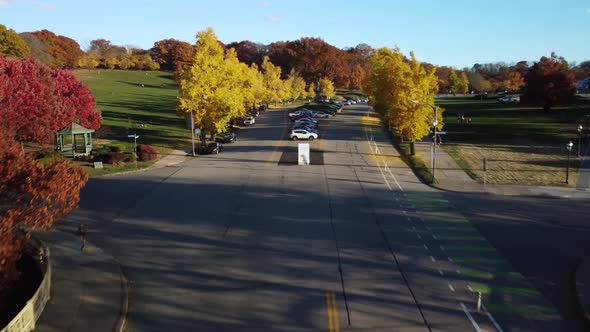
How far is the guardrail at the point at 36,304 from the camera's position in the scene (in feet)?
39.3

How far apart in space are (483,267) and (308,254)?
6.14 meters

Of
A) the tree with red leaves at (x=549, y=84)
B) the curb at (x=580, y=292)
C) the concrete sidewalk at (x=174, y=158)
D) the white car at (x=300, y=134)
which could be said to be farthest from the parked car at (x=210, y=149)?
the tree with red leaves at (x=549, y=84)

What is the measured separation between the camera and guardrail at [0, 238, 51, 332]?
11984 millimetres

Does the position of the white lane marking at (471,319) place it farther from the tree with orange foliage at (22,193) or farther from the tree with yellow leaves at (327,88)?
the tree with yellow leaves at (327,88)

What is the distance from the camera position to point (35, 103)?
38.0 metres

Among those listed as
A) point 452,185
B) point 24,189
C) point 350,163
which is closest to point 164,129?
→ point 350,163

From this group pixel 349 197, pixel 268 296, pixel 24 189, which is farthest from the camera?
pixel 349 197

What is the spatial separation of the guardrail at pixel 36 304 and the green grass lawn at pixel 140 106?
26742 mm

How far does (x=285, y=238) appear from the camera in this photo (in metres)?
20.5

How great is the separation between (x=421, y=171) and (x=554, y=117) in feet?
141

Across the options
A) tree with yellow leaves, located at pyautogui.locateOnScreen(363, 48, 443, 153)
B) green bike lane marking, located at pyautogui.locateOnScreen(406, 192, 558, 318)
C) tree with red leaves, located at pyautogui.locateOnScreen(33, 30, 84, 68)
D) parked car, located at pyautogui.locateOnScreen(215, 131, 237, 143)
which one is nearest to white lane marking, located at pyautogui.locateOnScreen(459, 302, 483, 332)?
green bike lane marking, located at pyautogui.locateOnScreen(406, 192, 558, 318)

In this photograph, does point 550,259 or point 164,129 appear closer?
point 550,259

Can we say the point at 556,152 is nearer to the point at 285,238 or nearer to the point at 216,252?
the point at 285,238

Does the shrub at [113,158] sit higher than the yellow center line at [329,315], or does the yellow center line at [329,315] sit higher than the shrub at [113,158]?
the shrub at [113,158]
